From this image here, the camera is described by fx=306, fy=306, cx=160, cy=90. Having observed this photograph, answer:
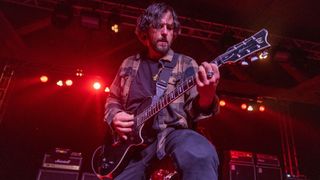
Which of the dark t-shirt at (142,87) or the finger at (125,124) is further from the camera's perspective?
the dark t-shirt at (142,87)

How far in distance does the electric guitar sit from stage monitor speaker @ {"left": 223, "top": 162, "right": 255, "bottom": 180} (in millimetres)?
5320

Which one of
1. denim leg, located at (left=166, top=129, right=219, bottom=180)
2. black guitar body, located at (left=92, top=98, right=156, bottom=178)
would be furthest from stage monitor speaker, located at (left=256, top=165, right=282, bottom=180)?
denim leg, located at (left=166, top=129, right=219, bottom=180)

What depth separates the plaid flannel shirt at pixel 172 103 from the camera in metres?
2.14

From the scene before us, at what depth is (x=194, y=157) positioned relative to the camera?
169cm

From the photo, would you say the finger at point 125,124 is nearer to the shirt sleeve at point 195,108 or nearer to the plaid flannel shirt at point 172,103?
the plaid flannel shirt at point 172,103

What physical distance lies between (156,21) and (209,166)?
→ 163 centimetres

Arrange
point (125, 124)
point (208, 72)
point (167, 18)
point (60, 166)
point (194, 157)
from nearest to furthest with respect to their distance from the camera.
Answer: point (194, 157) → point (208, 72) → point (125, 124) → point (167, 18) → point (60, 166)

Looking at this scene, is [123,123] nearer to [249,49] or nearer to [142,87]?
[142,87]

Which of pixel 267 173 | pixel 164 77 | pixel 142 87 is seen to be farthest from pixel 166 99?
pixel 267 173

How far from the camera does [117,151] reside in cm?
246

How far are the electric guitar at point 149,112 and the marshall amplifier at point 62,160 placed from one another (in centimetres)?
432

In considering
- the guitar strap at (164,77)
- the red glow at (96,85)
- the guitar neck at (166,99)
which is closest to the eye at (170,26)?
the guitar strap at (164,77)

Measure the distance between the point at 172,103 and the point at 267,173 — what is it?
630 cm

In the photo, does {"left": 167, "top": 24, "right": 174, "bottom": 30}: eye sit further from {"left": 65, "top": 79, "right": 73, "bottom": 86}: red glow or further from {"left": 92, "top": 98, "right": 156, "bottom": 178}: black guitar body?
{"left": 65, "top": 79, "right": 73, "bottom": 86}: red glow
